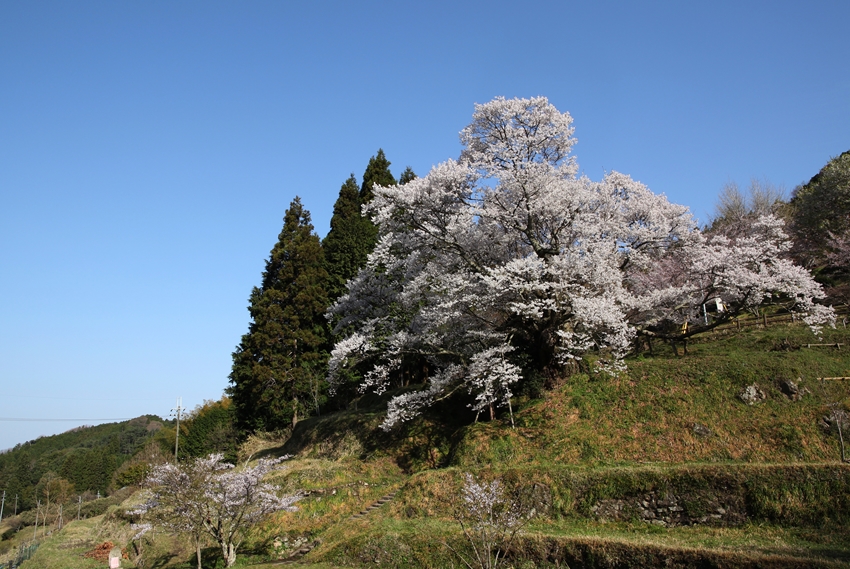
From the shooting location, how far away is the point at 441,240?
18891 mm

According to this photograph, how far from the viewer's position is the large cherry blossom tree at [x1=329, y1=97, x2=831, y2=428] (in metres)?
17.2

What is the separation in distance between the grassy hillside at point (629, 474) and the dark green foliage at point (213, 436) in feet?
66.3

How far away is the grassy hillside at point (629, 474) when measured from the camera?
10.7 meters

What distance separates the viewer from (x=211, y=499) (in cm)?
1419

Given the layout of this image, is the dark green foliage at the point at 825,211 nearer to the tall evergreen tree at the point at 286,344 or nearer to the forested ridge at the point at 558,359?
the forested ridge at the point at 558,359

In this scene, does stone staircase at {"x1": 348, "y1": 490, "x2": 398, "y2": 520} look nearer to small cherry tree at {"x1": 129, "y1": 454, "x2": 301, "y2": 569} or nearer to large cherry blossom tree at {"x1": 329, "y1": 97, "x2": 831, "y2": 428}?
small cherry tree at {"x1": 129, "y1": 454, "x2": 301, "y2": 569}

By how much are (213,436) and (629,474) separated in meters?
39.6

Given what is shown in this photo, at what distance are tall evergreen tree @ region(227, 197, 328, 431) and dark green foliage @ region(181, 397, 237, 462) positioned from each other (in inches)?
245

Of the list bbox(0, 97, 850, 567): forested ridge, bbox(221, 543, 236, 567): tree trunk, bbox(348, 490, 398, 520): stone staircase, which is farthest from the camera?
bbox(348, 490, 398, 520): stone staircase

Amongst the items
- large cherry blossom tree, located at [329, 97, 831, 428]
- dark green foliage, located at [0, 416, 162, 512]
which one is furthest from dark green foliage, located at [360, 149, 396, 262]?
dark green foliage, located at [0, 416, 162, 512]

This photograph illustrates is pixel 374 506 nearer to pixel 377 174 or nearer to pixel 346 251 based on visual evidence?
pixel 346 251

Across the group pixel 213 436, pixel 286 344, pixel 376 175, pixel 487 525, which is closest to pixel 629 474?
pixel 487 525

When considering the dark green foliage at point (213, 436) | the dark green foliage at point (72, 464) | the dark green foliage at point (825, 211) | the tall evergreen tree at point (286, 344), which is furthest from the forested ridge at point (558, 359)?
the dark green foliage at point (72, 464)

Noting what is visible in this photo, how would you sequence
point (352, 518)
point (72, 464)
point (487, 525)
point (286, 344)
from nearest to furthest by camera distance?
point (487, 525) < point (352, 518) < point (286, 344) < point (72, 464)
